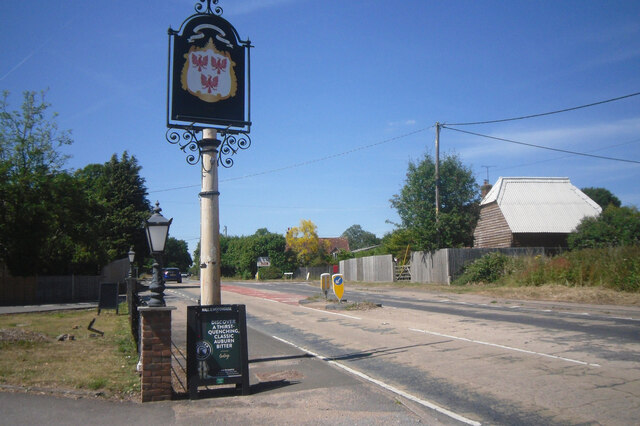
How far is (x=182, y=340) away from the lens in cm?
1311

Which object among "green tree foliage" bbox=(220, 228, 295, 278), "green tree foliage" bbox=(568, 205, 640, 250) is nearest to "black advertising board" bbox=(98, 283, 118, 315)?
"green tree foliage" bbox=(568, 205, 640, 250)

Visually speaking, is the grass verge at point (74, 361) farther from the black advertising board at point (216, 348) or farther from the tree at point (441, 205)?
the tree at point (441, 205)

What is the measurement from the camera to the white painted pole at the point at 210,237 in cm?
928

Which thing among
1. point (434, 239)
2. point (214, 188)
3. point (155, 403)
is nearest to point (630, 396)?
point (155, 403)

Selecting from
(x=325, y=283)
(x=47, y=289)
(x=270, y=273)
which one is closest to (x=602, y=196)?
(x=270, y=273)

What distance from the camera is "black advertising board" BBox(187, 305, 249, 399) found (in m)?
7.39

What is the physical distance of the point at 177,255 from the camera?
113188 mm

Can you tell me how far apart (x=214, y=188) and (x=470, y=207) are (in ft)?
99.6

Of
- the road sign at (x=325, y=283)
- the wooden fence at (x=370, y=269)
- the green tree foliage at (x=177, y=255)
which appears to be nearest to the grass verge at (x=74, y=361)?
the road sign at (x=325, y=283)

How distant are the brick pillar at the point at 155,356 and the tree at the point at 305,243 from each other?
67.5 metres

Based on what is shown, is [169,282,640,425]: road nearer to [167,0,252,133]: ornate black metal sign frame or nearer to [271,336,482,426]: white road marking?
[271,336,482,426]: white road marking

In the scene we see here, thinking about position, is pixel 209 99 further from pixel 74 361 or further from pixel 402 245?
pixel 402 245

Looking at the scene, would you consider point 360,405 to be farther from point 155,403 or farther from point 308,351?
point 308,351

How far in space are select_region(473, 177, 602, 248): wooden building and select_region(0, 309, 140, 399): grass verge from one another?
30.6m
